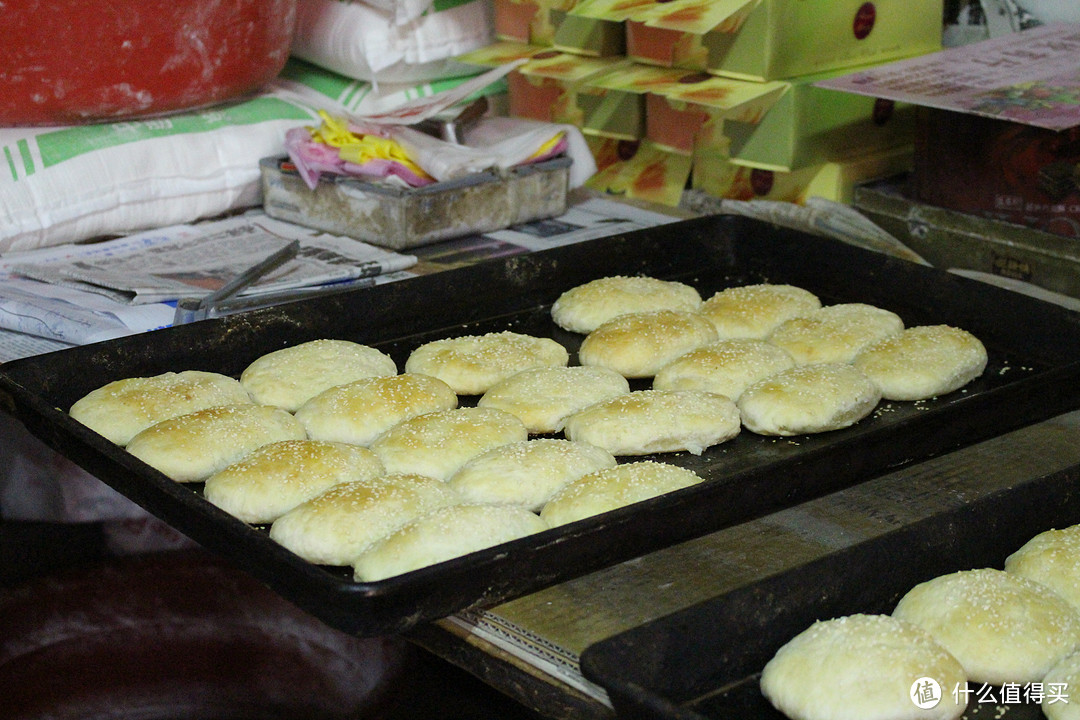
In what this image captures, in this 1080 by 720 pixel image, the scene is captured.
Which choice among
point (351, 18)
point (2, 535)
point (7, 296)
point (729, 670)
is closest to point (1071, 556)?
point (729, 670)

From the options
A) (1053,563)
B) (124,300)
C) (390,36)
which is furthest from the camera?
(390,36)

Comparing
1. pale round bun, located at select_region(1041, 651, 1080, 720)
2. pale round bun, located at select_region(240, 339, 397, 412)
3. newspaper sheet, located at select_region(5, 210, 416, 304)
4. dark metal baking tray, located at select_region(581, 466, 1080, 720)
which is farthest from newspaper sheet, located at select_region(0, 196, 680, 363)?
pale round bun, located at select_region(1041, 651, 1080, 720)

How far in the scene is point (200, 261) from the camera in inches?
84.7

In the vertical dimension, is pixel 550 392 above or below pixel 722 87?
below

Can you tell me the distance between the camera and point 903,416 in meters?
1.57

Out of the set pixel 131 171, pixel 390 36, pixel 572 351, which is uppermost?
pixel 390 36

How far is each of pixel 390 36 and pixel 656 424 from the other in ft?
5.22

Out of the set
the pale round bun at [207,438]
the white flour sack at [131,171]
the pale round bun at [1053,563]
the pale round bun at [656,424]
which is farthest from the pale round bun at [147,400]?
the pale round bun at [1053,563]

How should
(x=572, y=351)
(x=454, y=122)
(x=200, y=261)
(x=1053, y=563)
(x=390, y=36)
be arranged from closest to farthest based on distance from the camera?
(x=1053, y=563), (x=572, y=351), (x=200, y=261), (x=454, y=122), (x=390, y=36)

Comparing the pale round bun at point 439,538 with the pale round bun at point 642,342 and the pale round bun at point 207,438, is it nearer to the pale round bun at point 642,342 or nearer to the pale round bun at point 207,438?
the pale round bun at point 207,438

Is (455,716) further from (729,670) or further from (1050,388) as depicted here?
(1050,388)

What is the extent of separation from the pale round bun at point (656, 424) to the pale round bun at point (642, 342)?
196 millimetres

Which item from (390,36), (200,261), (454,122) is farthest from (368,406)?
(390,36)

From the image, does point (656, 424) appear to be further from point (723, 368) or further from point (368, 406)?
point (368, 406)
